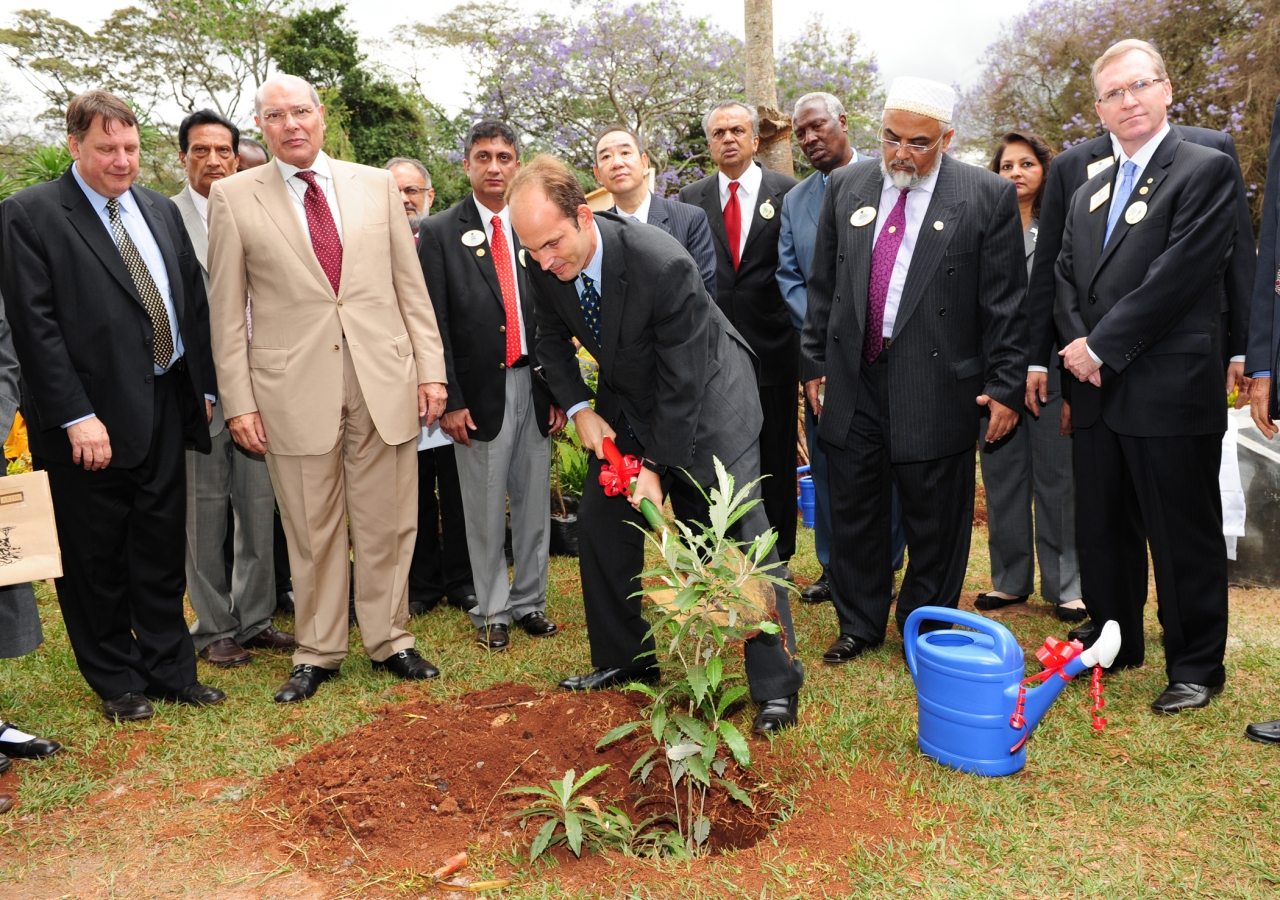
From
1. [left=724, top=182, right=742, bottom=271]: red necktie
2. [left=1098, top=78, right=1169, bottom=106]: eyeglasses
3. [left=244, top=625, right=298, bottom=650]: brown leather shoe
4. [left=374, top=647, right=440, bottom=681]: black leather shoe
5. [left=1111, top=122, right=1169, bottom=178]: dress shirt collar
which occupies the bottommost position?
[left=244, top=625, right=298, bottom=650]: brown leather shoe

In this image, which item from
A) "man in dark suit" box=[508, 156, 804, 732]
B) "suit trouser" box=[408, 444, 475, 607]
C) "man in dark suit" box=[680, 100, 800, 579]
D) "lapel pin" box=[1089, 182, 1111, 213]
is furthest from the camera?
"suit trouser" box=[408, 444, 475, 607]

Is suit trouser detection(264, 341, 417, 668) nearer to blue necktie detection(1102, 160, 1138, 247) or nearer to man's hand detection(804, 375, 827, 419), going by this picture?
man's hand detection(804, 375, 827, 419)

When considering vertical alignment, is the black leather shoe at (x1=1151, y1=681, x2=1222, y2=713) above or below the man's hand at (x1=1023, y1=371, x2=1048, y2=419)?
below

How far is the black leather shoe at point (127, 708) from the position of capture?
12.6 feet

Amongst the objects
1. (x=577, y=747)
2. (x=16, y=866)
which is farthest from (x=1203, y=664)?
(x=16, y=866)

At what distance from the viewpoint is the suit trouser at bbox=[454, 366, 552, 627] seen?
4.64 meters

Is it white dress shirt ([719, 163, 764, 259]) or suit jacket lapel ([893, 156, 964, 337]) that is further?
white dress shirt ([719, 163, 764, 259])

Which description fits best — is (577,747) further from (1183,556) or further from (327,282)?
(1183,556)

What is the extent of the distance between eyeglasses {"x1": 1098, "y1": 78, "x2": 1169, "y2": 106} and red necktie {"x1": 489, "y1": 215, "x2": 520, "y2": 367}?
2609mm

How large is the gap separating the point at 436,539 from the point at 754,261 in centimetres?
233

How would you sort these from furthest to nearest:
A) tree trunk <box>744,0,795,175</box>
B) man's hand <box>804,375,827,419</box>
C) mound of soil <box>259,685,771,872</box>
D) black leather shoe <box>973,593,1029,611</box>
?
tree trunk <box>744,0,795,175</box> < black leather shoe <box>973,593,1029,611</box> < man's hand <box>804,375,827,419</box> < mound of soil <box>259,685,771,872</box>

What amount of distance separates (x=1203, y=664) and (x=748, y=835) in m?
2.00

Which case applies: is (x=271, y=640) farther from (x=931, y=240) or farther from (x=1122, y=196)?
(x=1122, y=196)

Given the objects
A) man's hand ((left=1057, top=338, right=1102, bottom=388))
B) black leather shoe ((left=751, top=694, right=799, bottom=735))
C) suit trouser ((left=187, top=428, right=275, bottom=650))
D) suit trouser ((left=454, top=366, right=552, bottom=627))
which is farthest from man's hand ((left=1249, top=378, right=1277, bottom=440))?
suit trouser ((left=187, top=428, right=275, bottom=650))
